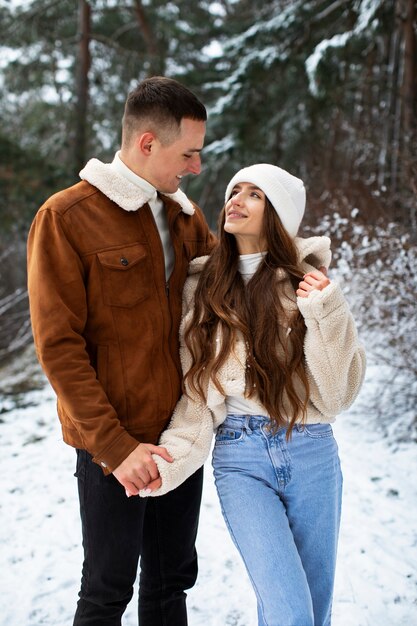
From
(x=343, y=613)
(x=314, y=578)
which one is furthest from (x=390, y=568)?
(x=314, y=578)

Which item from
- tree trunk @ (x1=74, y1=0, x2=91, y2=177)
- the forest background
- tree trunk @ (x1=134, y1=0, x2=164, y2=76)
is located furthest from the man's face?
tree trunk @ (x1=134, y1=0, x2=164, y2=76)

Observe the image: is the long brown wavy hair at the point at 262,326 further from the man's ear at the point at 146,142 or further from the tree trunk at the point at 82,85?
the tree trunk at the point at 82,85

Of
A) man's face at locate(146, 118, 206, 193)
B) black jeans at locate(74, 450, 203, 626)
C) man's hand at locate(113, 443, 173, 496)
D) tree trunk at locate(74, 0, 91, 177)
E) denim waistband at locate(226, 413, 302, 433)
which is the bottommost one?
black jeans at locate(74, 450, 203, 626)

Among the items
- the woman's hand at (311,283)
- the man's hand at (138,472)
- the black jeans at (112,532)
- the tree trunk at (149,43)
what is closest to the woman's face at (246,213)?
the woman's hand at (311,283)

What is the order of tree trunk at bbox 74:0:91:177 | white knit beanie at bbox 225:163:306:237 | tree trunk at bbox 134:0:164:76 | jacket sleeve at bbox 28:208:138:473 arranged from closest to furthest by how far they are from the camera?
jacket sleeve at bbox 28:208:138:473, white knit beanie at bbox 225:163:306:237, tree trunk at bbox 134:0:164:76, tree trunk at bbox 74:0:91:177

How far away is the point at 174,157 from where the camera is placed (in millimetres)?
1968

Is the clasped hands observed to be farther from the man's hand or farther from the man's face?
the man's face

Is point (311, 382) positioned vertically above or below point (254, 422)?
above

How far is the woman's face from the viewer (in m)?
2.11

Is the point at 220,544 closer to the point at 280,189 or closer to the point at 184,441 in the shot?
the point at 184,441

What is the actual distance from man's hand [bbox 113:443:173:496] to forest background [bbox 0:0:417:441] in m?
3.51

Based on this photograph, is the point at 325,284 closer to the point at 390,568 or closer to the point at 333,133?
the point at 390,568

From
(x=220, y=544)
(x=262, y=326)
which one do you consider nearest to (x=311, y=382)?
(x=262, y=326)

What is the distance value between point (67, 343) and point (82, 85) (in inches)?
434
